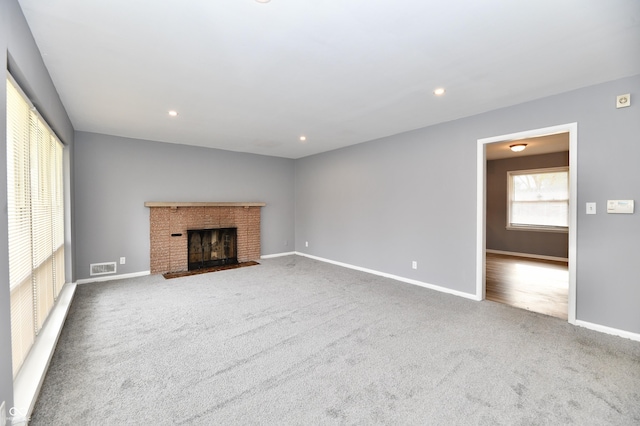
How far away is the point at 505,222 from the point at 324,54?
7.28 meters

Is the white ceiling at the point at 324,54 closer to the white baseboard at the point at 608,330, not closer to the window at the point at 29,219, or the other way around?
the window at the point at 29,219

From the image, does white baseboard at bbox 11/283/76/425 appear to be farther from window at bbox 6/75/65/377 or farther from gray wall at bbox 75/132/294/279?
gray wall at bbox 75/132/294/279

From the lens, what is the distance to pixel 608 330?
2.80 metres

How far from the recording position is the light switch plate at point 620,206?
2670 millimetres

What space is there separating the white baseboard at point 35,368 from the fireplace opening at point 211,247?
8.24 ft

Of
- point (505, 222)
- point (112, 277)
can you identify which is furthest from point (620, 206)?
point (112, 277)

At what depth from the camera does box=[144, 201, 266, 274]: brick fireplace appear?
5.16 metres

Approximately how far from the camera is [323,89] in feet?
9.75

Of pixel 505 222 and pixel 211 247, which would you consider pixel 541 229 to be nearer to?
pixel 505 222

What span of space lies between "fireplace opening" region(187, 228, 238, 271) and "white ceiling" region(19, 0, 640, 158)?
2590mm

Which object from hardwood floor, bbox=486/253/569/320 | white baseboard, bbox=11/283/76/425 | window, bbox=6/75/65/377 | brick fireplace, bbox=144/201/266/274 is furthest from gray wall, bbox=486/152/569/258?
window, bbox=6/75/65/377

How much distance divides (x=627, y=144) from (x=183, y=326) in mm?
4717

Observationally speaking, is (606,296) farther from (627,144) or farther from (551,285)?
(551,285)

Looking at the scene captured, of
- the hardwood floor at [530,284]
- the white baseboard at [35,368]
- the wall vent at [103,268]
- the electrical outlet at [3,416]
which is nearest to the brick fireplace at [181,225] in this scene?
the wall vent at [103,268]
